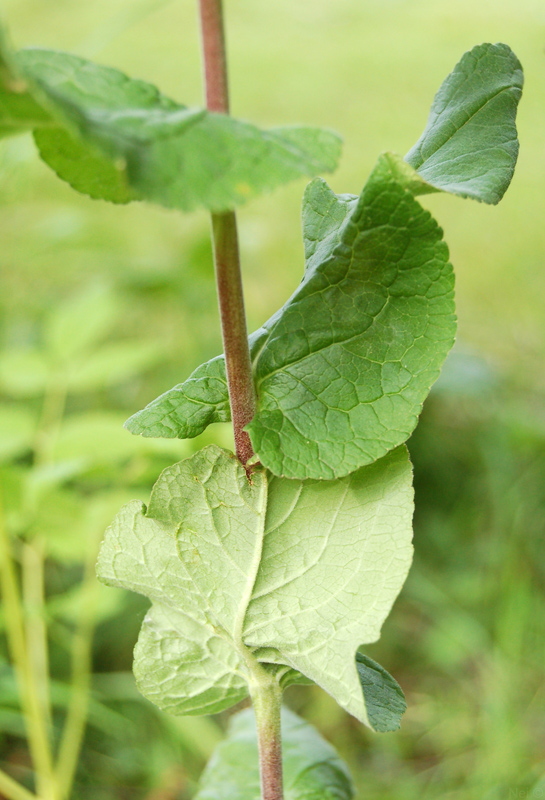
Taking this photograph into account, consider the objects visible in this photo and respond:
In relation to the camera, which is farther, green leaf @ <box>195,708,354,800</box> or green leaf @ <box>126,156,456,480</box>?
green leaf @ <box>195,708,354,800</box>

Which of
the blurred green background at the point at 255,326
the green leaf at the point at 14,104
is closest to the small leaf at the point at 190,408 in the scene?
the green leaf at the point at 14,104

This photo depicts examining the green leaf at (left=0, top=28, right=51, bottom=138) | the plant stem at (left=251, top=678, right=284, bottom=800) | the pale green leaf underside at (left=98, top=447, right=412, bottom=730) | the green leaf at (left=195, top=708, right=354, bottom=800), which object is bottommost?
the green leaf at (left=195, top=708, right=354, bottom=800)

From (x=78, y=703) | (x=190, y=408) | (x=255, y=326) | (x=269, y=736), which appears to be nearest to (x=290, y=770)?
(x=269, y=736)

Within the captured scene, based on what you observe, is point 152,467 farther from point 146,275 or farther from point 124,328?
point 124,328

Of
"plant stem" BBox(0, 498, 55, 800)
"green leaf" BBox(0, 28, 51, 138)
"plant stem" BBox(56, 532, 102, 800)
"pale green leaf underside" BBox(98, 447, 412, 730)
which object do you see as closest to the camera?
"green leaf" BBox(0, 28, 51, 138)

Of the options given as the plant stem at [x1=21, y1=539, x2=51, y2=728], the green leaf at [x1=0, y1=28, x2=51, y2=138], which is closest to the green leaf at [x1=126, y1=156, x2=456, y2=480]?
the green leaf at [x1=0, y1=28, x2=51, y2=138]

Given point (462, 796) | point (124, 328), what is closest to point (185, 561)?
point (462, 796)

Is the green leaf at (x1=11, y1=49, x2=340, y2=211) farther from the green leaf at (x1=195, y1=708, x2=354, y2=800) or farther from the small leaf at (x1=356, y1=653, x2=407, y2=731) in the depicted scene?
the green leaf at (x1=195, y1=708, x2=354, y2=800)

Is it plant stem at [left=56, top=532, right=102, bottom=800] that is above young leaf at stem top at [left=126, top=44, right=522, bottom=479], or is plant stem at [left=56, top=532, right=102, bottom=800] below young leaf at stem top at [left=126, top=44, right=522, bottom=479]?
below
